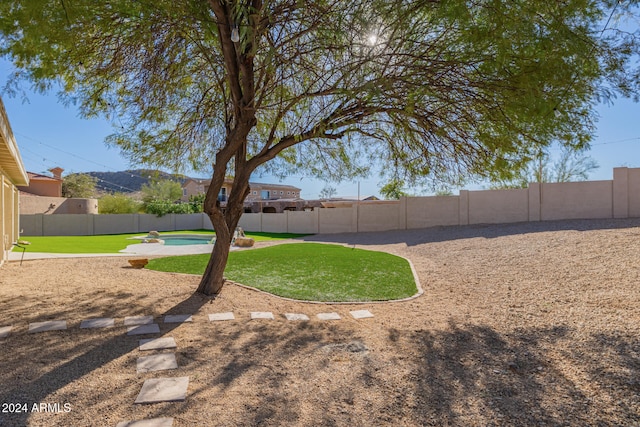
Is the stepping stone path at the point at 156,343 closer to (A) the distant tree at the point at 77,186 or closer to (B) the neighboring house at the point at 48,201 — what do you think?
(B) the neighboring house at the point at 48,201

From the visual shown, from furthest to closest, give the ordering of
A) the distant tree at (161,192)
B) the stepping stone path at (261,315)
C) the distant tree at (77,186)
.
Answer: the distant tree at (77,186) < the distant tree at (161,192) < the stepping stone path at (261,315)

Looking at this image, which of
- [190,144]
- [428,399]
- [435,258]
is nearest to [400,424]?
[428,399]

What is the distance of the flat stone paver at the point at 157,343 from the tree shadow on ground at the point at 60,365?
11 cm

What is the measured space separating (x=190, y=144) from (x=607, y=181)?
16024 millimetres

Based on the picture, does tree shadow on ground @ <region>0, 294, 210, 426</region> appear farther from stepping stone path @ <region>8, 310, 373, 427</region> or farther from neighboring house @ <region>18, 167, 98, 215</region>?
neighboring house @ <region>18, 167, 98, 215</region>

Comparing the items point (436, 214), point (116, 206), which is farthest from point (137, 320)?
point (116, 206)

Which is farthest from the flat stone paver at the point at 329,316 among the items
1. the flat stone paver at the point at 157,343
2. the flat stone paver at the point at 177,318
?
the flat stone paver at the point at 157,343

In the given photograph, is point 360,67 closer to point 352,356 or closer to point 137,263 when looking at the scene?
point 352,356

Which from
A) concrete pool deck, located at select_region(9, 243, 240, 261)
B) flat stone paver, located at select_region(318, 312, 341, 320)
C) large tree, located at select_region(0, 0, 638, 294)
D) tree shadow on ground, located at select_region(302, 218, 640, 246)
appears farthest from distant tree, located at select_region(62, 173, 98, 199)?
flat stone paver, located at select_region(318, 312, 341, 320)

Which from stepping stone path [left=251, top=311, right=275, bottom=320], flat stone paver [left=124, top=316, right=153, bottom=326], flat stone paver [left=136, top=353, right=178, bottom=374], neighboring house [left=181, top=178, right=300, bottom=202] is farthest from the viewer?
neighboring house [left=181, top=178, right=300, bottom=202]

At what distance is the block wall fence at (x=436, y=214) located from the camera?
601 inches

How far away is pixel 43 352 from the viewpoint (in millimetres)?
4055

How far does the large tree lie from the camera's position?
168 inches

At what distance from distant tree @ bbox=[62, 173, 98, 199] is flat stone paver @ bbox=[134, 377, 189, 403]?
4647cm
